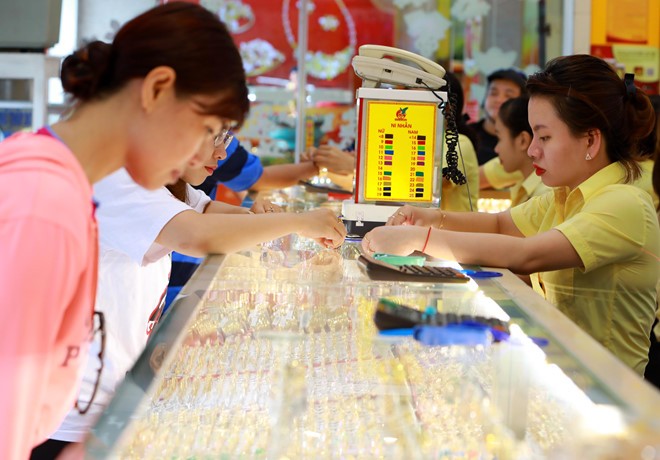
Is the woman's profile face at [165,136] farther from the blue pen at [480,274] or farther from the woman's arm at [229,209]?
the woman's arm at [229,209]

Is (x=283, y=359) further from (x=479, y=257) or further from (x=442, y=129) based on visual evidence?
(x=442, y=129)

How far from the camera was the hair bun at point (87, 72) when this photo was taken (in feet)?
3.42

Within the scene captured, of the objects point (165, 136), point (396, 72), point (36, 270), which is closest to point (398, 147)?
point (396, 72)

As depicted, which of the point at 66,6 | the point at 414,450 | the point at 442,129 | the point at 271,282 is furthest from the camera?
the point at 66,6

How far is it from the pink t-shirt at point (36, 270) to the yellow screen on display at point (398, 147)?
1545 millimetres

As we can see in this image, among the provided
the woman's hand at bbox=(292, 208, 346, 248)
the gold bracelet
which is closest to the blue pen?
the woman's hand at bbox=(292, 208, 346, 248)

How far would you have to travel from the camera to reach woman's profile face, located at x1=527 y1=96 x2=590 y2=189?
6.69ft

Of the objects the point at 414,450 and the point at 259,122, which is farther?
the point at 259,122

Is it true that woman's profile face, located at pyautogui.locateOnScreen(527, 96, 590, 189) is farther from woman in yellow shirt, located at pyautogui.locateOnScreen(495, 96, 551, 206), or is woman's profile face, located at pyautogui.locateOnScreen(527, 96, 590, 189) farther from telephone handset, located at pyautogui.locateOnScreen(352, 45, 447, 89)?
woman in yellow shirt, located at pyautogui.locateOnScreen(495, 96, 551, 206)

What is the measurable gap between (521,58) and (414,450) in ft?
22.1

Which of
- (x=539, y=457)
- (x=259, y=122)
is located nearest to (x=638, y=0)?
(x=259, y=122)

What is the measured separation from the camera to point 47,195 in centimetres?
86

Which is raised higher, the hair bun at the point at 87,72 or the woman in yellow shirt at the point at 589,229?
the hair bun at the point at 87,72

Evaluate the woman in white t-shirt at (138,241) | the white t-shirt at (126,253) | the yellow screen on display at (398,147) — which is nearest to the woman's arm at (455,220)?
the yellow screen on display at (398,147)
